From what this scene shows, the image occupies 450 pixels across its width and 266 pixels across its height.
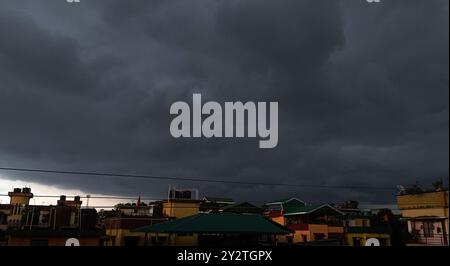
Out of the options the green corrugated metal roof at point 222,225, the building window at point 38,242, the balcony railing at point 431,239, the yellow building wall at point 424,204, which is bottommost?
the building window at point 38,242

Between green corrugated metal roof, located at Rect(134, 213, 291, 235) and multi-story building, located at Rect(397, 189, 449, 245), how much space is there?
47.8 feet

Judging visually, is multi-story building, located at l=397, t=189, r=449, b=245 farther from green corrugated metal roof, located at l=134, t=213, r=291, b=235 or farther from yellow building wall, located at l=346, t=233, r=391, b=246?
green corrugated metal roof, located at l=134, t=213, r=291, b=235

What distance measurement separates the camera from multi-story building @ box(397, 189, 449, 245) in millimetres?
28125

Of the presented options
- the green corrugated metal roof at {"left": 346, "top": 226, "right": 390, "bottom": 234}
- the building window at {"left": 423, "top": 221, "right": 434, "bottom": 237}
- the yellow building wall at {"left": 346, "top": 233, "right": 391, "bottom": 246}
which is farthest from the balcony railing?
the green corrugated metal roof at {"left": 346, "top": 226, "right": 390, "bottom": 234}

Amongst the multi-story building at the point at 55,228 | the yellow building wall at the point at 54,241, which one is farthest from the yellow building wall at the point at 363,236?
the yellow building wall at the point at 54,241

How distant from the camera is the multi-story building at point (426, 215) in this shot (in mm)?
28125

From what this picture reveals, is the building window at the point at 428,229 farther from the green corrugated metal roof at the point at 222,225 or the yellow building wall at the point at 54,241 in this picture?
the yellow building wall at the point at 54,241

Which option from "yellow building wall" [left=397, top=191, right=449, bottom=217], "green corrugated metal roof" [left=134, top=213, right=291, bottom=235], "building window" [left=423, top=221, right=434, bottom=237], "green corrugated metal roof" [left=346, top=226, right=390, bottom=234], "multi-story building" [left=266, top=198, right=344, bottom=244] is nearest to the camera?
"green corrugated metal roof" [left=134, top=213, right=291, bottom=235]

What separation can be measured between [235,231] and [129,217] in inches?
750

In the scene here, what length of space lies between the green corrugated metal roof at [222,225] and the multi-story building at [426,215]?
14569mm
